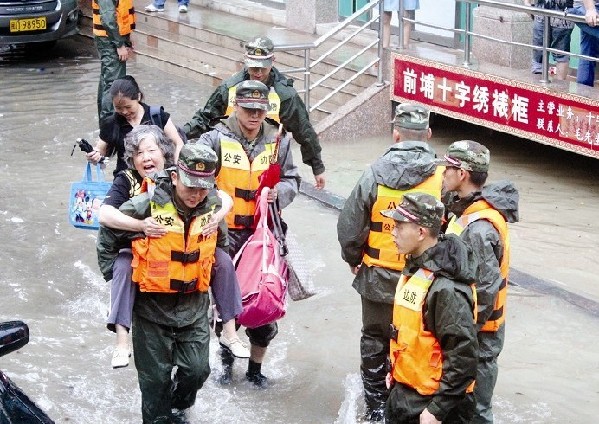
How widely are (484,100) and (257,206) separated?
5.93 m

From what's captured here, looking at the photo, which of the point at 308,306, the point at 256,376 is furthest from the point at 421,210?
the point at 308,306

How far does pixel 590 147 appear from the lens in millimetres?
11773

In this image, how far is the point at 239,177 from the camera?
25.2 ft

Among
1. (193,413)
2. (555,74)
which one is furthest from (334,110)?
(193,413)

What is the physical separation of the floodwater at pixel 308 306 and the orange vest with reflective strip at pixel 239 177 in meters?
0.57

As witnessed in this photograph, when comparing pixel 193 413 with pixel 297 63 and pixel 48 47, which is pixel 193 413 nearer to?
pixel 297 63

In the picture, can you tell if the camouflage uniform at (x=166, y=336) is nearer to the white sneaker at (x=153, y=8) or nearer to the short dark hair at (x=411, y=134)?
the short dark hair at (x=411, y=134)

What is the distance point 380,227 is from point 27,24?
12.7 metres

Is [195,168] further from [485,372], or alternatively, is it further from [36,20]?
[36,20]

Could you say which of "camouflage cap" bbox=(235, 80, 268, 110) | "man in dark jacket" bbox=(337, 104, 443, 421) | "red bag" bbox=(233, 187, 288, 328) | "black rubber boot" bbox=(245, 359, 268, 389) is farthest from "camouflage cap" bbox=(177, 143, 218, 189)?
"black rubber boot" bbox=(245, 359, 268, 389)

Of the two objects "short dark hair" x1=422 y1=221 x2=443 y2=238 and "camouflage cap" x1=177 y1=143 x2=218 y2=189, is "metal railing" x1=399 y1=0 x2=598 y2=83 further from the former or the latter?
"short dark hair" x1=422 y1=221 x2=443 y2=238

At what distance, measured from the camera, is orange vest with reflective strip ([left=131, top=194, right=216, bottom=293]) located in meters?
6.45

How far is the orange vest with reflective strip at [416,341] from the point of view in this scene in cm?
548

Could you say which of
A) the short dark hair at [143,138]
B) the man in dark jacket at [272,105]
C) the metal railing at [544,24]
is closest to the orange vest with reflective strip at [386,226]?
the short dark hair at [143,138]
